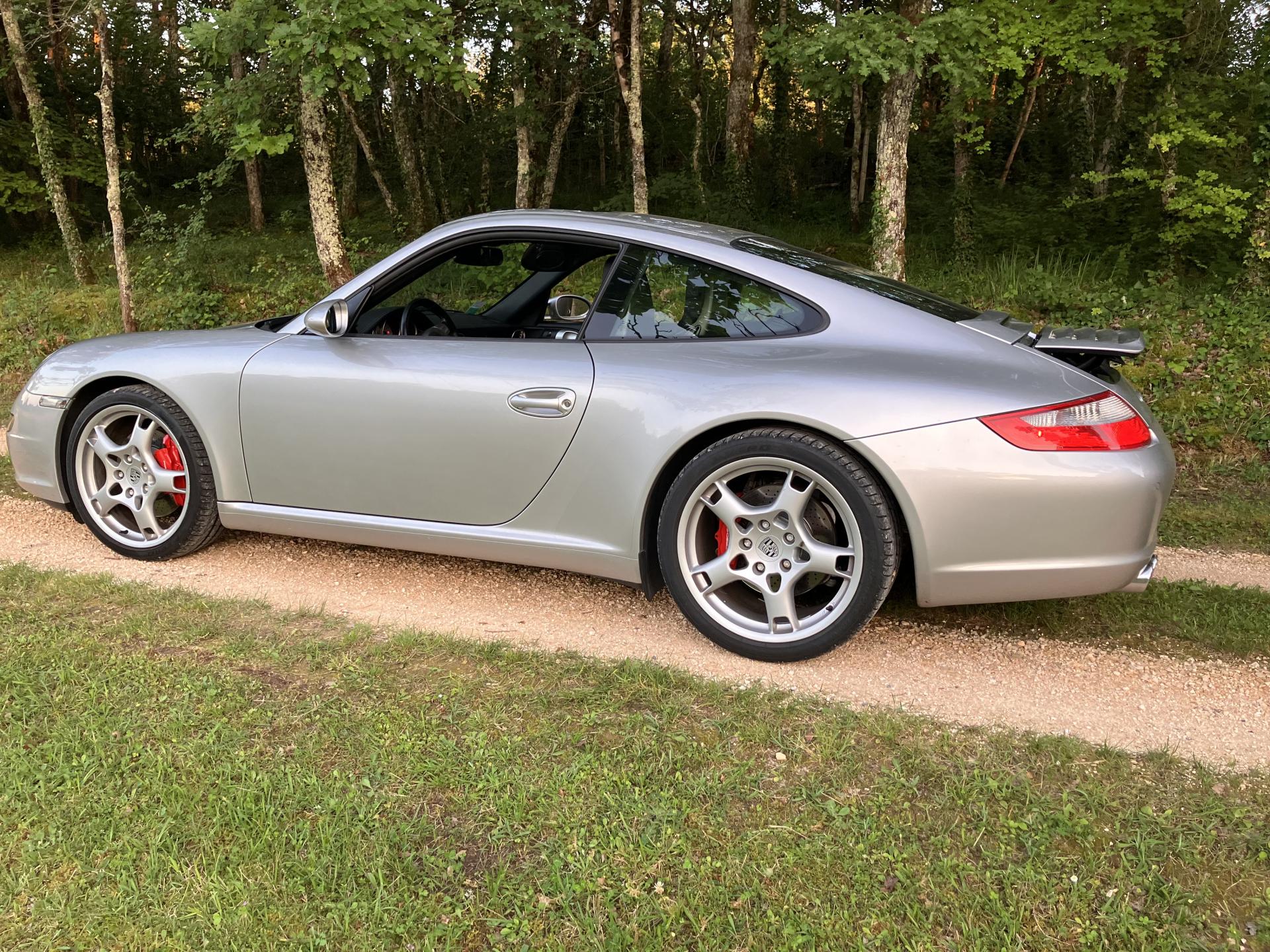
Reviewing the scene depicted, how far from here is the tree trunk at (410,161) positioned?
13922 mm

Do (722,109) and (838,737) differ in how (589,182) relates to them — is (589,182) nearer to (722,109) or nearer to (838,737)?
(722,109)

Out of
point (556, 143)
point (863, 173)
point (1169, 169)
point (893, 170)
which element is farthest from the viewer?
A: point (863, 173)

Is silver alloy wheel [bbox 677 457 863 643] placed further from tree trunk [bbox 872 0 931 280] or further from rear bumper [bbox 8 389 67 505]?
tree trunk [bbox 872 0 931 280]

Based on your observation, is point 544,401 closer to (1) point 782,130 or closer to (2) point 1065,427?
(2) point 1065,427

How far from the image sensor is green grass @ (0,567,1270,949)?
6.15ft

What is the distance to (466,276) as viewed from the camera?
3832 mm

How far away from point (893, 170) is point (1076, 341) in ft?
20.8

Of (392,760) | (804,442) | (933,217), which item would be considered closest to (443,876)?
(392,760)

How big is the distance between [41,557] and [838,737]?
11.8ft

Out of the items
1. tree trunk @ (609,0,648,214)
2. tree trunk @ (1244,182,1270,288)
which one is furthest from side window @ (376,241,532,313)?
tree trunk @ (1244,182,1270,288)

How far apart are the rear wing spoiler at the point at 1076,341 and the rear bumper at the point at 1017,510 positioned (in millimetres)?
329

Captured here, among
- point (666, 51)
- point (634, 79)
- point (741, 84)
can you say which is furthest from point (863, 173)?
point (634, 79)

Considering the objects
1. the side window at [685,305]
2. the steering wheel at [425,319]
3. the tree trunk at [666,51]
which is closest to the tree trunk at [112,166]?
the steering wheel at [425,319]

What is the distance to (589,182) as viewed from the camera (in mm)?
21844
